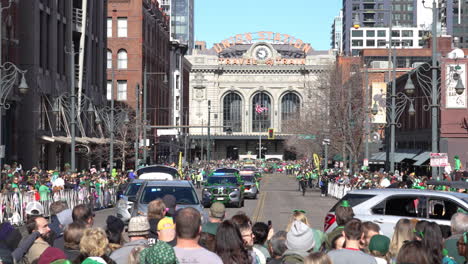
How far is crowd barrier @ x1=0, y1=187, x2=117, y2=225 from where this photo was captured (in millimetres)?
27609

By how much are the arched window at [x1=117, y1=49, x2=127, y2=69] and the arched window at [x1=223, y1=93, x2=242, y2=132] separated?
81395 millimetres

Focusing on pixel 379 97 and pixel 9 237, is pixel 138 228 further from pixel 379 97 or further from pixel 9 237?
pixel 379 97

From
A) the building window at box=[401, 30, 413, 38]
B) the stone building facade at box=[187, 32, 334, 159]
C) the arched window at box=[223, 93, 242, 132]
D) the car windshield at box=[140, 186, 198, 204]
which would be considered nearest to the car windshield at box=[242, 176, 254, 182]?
the car windshield at box=[140, 186, 198, 204]

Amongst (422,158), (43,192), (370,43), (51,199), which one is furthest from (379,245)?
(370,43)

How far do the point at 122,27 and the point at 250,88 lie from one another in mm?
80667

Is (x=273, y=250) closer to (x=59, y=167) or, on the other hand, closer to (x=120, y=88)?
(x=59, y=167)

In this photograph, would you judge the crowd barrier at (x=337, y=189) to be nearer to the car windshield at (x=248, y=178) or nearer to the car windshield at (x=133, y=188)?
the car windshield at (x=248, y=178)

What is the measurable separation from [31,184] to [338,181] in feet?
74.7

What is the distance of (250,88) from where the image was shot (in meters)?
167

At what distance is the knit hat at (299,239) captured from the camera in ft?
31.5

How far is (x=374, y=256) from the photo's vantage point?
9867mm

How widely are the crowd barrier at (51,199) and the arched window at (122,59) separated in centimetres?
4628

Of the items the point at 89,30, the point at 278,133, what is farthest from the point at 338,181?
the point at 278,133

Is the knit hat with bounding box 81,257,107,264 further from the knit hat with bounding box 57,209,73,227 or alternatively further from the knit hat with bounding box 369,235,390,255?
the knit hat with bounding box 57,209,73,227
